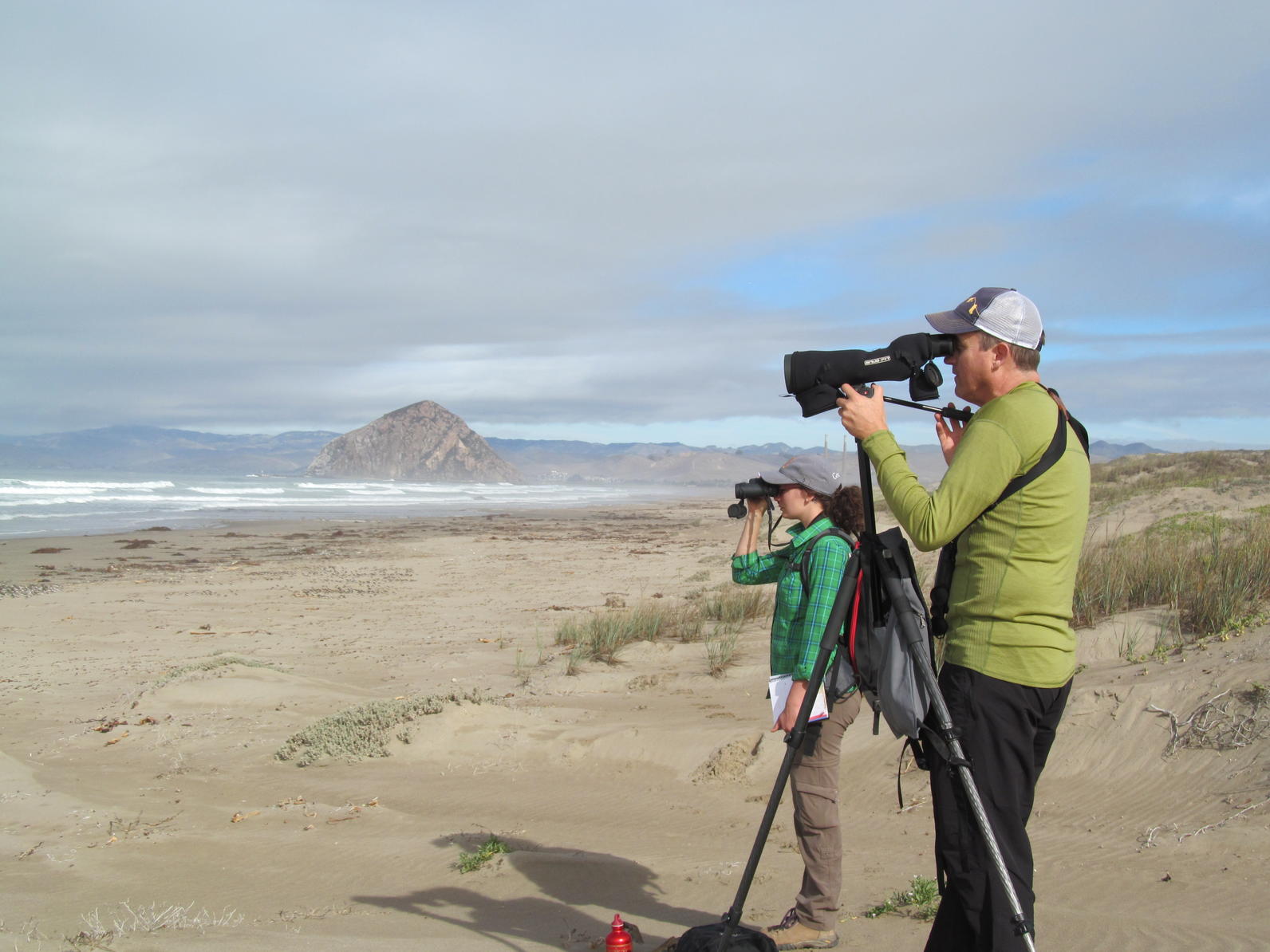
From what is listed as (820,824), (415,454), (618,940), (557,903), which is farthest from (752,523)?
(415,454)

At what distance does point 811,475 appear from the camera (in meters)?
3.66

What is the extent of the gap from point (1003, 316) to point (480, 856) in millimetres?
3708

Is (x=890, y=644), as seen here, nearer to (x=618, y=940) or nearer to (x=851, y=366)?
(x=851, y=366)

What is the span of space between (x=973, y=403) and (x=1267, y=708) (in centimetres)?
366

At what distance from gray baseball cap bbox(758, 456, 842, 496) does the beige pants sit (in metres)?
0.89

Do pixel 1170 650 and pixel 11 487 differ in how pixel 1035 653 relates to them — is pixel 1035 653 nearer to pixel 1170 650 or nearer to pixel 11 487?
pixel 1170 650

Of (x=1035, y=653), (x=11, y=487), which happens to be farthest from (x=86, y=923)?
(x=11, y=487)

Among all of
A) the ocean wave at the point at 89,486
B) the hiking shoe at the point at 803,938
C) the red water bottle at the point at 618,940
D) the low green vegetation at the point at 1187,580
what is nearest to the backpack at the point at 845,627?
the hiking shoe at the point at 803,938

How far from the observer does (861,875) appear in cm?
435

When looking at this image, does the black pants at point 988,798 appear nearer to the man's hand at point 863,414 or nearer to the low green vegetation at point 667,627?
the man's hand at point 863,414

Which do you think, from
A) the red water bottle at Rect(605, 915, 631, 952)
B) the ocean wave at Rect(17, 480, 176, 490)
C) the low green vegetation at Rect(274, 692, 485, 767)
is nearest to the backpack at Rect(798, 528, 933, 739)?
the red water bottle at Rect(605, 915, 631, 952)

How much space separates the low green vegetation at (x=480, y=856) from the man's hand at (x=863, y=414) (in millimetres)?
3238

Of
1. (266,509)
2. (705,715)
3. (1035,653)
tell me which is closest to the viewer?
(1035,653)

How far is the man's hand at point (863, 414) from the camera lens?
2.53 m
